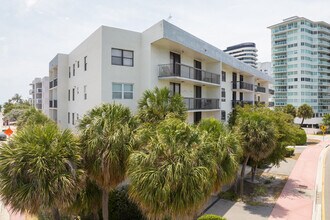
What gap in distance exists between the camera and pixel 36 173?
8766mm

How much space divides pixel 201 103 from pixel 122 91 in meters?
9.64

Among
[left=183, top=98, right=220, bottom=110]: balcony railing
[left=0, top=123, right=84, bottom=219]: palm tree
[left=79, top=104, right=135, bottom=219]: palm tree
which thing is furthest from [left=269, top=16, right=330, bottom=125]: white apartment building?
[left=0, top=123, right=84, bottom=219]: palm tree

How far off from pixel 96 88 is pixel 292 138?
17.0 meters

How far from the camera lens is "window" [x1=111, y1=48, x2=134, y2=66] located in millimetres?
18372

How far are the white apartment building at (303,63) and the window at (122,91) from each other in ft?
261

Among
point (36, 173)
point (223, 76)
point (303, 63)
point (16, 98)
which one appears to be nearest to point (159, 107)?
point (36, 173)

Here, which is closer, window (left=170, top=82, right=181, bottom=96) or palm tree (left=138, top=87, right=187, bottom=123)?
palm tree (left=138, top=87, right=187, bottom=123)

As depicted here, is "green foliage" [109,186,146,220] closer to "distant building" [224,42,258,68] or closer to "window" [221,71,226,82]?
"window" [221,71,226,82]

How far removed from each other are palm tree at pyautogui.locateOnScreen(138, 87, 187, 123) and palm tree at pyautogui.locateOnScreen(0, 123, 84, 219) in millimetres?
6466

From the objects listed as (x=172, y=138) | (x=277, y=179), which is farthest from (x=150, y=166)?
(x=277, y=179)

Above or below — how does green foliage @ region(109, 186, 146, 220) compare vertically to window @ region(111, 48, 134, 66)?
below

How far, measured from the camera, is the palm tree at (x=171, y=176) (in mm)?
8453

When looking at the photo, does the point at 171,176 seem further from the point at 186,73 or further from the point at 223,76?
the point at 223,76

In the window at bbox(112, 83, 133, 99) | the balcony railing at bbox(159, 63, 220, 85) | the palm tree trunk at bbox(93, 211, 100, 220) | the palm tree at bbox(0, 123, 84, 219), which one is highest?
the balcony railing at bbox(159, 63, 220, 85)
